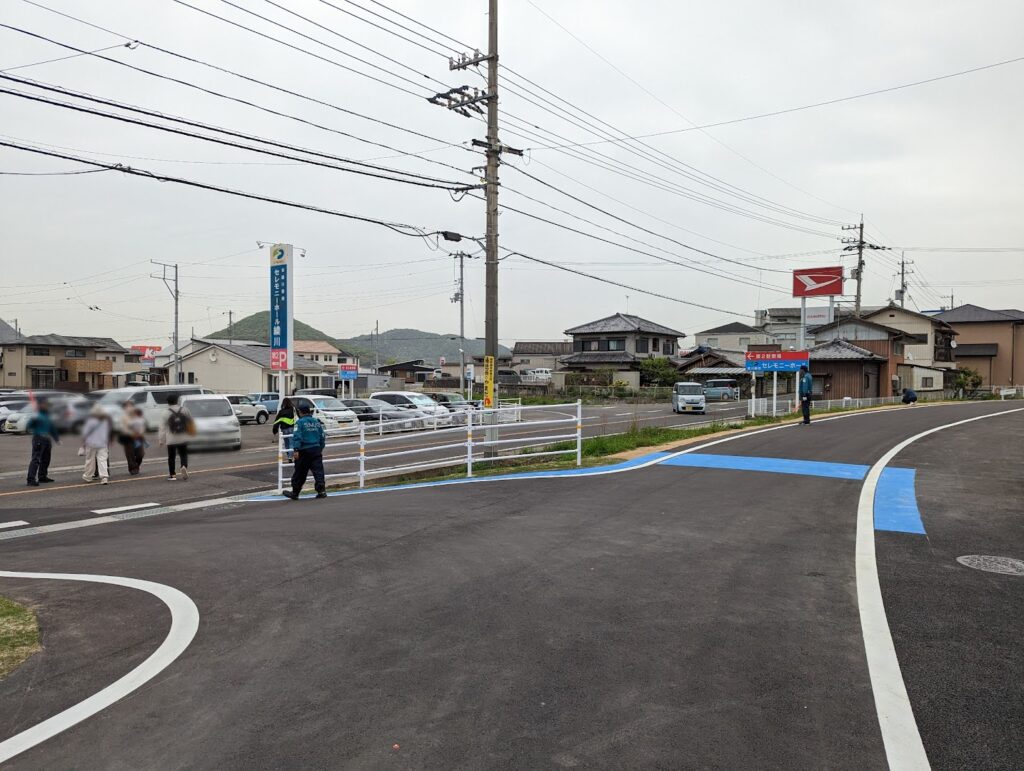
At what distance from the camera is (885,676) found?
16.3 feet

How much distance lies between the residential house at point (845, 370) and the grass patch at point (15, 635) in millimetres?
46876

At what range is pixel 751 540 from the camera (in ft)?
28.9

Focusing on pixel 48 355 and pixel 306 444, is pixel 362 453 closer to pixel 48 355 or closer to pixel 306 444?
pixel 306 444

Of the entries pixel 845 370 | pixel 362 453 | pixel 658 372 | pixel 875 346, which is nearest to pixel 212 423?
pixel 362 453

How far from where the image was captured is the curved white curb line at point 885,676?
405 centimetres

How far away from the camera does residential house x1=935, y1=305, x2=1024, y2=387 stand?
68375 millimetres

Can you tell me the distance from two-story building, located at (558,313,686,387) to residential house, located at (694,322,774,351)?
78.1ft

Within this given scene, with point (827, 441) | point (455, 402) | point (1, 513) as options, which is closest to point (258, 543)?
point (1, 513)

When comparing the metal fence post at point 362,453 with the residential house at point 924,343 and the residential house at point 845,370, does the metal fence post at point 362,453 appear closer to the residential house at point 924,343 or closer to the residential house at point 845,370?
the residential house at point 845,370

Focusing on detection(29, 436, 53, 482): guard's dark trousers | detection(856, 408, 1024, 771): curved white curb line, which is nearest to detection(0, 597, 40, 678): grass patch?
detection(856, 408, 1024, 771): curved white curb line

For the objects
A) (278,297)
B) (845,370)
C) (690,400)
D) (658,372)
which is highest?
(658,372)

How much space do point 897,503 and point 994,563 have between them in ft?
11.7

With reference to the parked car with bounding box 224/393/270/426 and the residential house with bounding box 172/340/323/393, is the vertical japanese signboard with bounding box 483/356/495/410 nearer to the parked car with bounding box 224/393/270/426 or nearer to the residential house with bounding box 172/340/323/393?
the parked car with bounding box 224/393/270/426

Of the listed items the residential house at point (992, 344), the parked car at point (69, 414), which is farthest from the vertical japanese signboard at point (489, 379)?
the residential house at point (992, 344)
